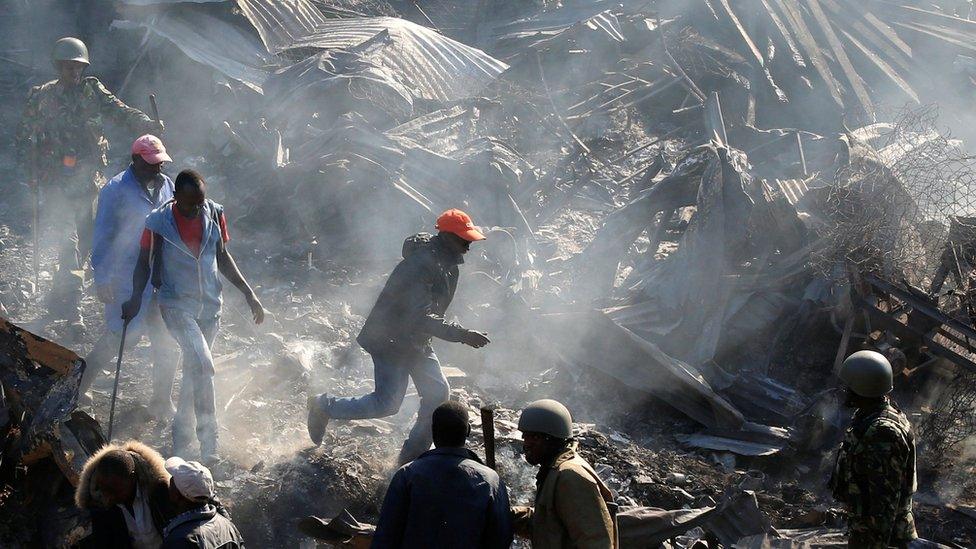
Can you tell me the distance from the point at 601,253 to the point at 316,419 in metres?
4.18

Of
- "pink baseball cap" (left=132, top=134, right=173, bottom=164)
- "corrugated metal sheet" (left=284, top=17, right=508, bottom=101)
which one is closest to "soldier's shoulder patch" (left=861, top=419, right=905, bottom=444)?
"pink baseball cap" (left=132, top=134, right=173, bottom=164)

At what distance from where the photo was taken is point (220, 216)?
16.9 ft

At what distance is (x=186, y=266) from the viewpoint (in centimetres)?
493

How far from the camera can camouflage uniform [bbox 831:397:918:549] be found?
360cm

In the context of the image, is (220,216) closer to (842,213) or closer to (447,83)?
(842,213)

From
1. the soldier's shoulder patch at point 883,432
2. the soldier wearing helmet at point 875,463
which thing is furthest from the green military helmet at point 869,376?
the soldier's shoulder patch at point 883,432

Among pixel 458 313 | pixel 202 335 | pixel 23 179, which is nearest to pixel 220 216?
pixel 202 335

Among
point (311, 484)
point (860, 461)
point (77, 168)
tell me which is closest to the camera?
point (860, 461)

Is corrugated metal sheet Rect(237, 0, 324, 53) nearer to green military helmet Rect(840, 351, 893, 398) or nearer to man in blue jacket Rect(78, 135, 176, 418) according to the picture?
man in blue jacket Rect(78, 135, 176, 418)

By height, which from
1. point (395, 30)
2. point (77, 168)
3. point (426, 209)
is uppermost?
point (395, 30)

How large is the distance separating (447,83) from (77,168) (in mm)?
6784

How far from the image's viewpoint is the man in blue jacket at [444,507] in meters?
2.98

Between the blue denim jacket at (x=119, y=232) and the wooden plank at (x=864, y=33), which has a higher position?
the wooden plank at (x=864, y=33)

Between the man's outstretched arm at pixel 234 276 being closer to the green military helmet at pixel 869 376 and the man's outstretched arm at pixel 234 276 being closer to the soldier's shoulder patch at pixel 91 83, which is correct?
the soldier's shoulder patch at pixel 91 83
